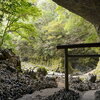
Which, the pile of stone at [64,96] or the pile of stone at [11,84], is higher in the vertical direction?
the pile of stone at [11,84]

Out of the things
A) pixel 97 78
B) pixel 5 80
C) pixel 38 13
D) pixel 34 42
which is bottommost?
pixel 97 78

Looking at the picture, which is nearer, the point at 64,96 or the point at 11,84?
the point at 64,96

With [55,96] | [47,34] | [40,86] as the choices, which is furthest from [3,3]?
[47,34]

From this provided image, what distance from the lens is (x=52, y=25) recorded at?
1240cm

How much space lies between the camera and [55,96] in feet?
14.3

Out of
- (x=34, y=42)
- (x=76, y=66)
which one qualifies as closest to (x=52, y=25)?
(x=34, y=42)

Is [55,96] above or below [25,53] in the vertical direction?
below

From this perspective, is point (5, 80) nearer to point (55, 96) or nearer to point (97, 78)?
point (55, 96)

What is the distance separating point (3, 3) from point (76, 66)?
8631 mm

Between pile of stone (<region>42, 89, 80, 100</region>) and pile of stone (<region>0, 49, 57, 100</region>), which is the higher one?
pile of stone (<region>0, 49, 57, 100</region>)

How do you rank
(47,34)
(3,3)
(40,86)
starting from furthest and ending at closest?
(47,34)
(3,3)
(40,86)

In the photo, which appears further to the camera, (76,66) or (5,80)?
(76,66)

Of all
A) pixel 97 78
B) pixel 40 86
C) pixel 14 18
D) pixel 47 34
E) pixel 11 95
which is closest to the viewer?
pixel 11 95

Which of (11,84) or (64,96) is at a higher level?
(11,84)
